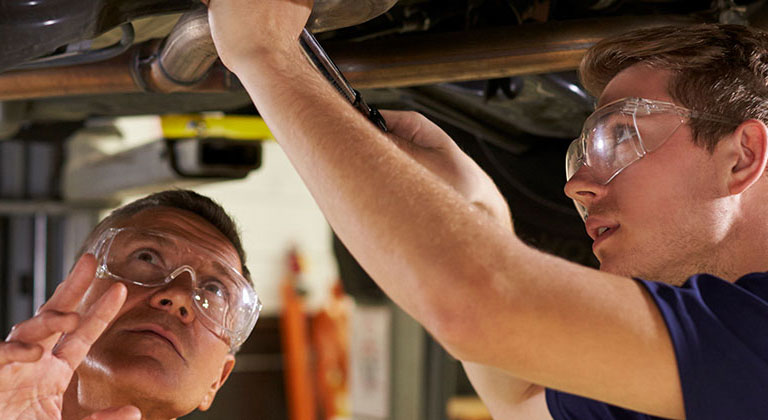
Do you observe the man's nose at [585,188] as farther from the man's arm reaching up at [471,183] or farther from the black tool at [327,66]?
the black tool at [327,66]

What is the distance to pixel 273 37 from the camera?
846 millimetres

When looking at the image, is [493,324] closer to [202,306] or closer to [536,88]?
[536,88]

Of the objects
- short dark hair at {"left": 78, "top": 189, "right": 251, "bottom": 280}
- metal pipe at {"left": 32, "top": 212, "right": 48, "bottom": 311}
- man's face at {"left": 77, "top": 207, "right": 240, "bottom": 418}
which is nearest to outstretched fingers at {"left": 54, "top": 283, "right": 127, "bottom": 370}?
man's face at {"left": 77, "top": 207, "right": 240, "bottom": 418}

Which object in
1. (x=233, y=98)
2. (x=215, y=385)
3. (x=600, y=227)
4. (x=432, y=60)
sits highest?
(x=432, y=60)

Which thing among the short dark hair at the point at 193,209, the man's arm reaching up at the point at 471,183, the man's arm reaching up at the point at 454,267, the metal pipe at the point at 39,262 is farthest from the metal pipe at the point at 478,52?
the metal pipe at the point at 39,262

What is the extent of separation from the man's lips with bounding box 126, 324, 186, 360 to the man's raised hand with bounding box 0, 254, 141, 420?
1.01 feet

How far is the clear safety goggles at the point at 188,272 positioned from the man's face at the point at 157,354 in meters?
0.02

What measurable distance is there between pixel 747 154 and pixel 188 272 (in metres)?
0.98

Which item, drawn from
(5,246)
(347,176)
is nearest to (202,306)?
(347,176)

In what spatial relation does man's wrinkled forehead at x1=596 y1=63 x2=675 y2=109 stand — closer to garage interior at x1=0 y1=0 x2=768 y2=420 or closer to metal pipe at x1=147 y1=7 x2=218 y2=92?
garage interior at x1=0 y1=0 x2=768 y2=420

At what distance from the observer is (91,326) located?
44.1 inches

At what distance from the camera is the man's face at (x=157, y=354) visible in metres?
1.42

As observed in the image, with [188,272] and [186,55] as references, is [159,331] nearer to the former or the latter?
[188,272]

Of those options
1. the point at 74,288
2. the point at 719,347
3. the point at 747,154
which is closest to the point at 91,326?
the point at 74,288
